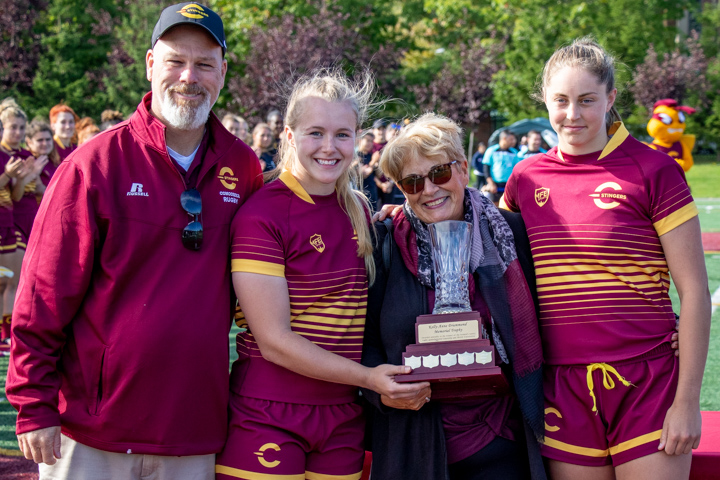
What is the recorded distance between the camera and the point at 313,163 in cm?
288

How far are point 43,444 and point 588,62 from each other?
2.52m

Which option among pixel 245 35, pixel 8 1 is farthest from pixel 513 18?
pixel 8 1

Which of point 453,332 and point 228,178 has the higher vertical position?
point 228,178

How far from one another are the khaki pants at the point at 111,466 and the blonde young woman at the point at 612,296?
1448 millimetres

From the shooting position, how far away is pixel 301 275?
2766mm

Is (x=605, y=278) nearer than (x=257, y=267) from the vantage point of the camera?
No

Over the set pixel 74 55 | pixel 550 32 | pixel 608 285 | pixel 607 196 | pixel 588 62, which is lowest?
pixel 608 285

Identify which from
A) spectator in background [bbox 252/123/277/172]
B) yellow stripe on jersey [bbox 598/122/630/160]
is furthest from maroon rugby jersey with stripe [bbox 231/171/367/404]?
spectator in background [bbox 252/123/277/172]

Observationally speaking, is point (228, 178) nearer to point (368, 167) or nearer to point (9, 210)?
point (9, 210)

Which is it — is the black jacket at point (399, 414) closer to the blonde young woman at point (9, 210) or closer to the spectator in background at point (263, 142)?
the blonde young woman at point (9, 210)

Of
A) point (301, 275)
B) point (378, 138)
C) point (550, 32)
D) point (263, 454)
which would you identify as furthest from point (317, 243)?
point (550, 32)

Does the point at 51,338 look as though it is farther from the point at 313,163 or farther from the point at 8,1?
the point at 8,1

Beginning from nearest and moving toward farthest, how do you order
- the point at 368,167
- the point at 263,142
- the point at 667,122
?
1. the point at 263,142
2. the point at 368,167
3. the point at 667,122

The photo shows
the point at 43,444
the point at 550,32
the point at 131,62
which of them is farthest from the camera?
the point at 550,32
